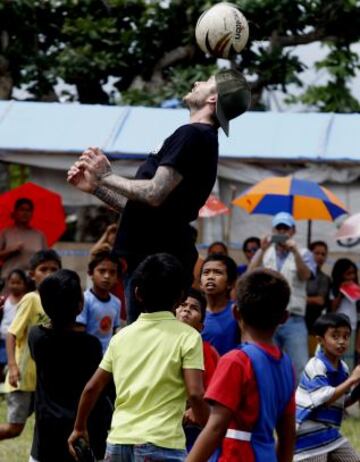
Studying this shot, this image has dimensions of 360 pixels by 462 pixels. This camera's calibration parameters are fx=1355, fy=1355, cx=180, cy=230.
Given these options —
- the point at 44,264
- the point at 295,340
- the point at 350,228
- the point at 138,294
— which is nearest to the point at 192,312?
the point at 138,294

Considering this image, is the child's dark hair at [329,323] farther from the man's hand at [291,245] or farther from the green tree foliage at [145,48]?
the green tree foliage at [145,48]

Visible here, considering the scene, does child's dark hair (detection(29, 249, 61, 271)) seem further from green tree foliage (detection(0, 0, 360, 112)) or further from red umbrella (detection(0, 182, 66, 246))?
green tree foliage (detection(0, 0, 360, 112))

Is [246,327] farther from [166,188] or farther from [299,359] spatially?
[299,359]

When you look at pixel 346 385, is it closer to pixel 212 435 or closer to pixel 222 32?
pixel 222 32

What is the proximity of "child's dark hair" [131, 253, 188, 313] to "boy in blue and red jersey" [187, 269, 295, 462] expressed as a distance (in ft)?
1.75

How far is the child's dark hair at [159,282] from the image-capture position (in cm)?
547

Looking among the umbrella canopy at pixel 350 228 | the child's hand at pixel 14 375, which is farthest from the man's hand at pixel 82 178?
the umbrella canopy at pixel 350 228

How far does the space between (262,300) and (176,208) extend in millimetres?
1091

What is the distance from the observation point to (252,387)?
4887mm

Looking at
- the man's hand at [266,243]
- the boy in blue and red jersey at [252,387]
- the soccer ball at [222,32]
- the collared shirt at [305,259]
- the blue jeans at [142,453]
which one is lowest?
the blue jeans at [142,453]

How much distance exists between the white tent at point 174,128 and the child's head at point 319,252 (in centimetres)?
69

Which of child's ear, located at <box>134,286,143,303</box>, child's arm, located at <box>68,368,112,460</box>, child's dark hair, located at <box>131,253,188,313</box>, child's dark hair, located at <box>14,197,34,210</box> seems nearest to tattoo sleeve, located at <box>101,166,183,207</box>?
child's dark hair, located at <box>131,253,188,313</box>

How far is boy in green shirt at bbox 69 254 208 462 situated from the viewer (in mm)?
5344

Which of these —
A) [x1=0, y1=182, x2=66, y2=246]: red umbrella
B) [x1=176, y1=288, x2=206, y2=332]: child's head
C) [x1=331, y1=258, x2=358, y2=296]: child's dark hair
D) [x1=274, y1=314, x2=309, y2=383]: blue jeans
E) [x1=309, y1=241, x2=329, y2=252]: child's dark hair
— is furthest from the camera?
[x1=309, y1=241, x2=329, y2=252]: child's dark hair
